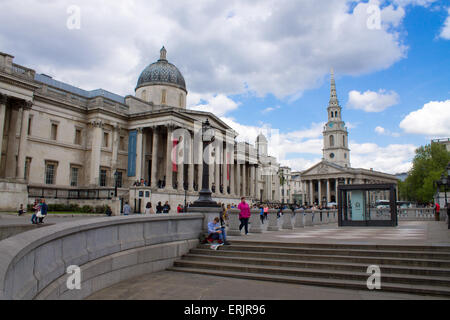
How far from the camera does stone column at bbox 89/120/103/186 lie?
38031mm

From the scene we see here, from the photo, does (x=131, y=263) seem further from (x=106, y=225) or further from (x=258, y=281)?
(x=258, y=281)

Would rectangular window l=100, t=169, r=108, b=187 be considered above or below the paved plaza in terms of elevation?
above

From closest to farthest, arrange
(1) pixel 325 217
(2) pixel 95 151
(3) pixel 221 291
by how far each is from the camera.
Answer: (3) pixel 221 291, (1) pixel 325 217, (2) pixel 95 151

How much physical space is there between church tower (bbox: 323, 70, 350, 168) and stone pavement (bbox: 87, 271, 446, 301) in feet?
375

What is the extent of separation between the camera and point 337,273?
8.13 m

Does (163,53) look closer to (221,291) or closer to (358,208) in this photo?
(358,208)

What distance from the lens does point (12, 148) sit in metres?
29.8

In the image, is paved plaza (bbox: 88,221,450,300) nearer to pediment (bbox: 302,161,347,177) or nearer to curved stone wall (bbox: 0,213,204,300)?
curved stone wall (bbox: 0,213,204,300)

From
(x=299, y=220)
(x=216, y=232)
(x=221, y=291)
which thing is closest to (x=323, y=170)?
(x=299, y=220)

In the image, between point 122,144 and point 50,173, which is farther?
point 122,144

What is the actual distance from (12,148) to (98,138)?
389 inches

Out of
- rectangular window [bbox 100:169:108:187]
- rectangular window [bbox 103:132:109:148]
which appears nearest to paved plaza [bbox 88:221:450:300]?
rectangular window [bbox 100:169:108:187]
